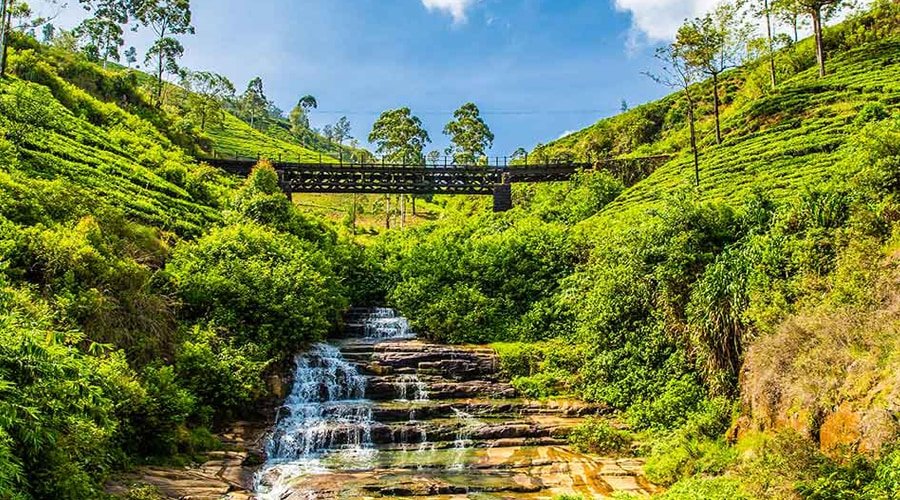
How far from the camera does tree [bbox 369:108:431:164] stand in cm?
6456

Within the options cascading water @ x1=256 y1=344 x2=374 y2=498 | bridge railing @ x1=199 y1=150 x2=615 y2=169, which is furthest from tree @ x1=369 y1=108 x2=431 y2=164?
cascading water @ x1=256 y1=344 x2=374 y2=498

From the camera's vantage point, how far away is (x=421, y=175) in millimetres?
46594

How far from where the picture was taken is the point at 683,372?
59.7ft

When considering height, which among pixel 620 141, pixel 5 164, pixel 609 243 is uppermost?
pixel 620 141

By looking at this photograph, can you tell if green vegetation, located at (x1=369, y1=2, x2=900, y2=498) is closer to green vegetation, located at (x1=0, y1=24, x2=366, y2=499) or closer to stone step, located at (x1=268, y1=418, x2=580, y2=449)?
stone step, located at (x1=268, y1=418, x2=580, y2=449)

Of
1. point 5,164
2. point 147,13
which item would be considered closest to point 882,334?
point 5,164

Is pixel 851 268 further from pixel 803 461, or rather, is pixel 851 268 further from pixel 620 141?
pixel 620 141

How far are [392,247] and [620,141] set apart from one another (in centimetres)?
3133

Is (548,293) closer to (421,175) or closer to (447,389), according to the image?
(447,389)

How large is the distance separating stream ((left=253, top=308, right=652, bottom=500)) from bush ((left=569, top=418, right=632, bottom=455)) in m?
0.41

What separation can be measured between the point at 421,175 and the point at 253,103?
268 feet


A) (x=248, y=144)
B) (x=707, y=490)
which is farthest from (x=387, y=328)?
(x=248, y=144)

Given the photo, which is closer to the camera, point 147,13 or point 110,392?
point 110,392

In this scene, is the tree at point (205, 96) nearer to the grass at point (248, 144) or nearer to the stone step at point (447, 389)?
the grass at point (248, 144)
